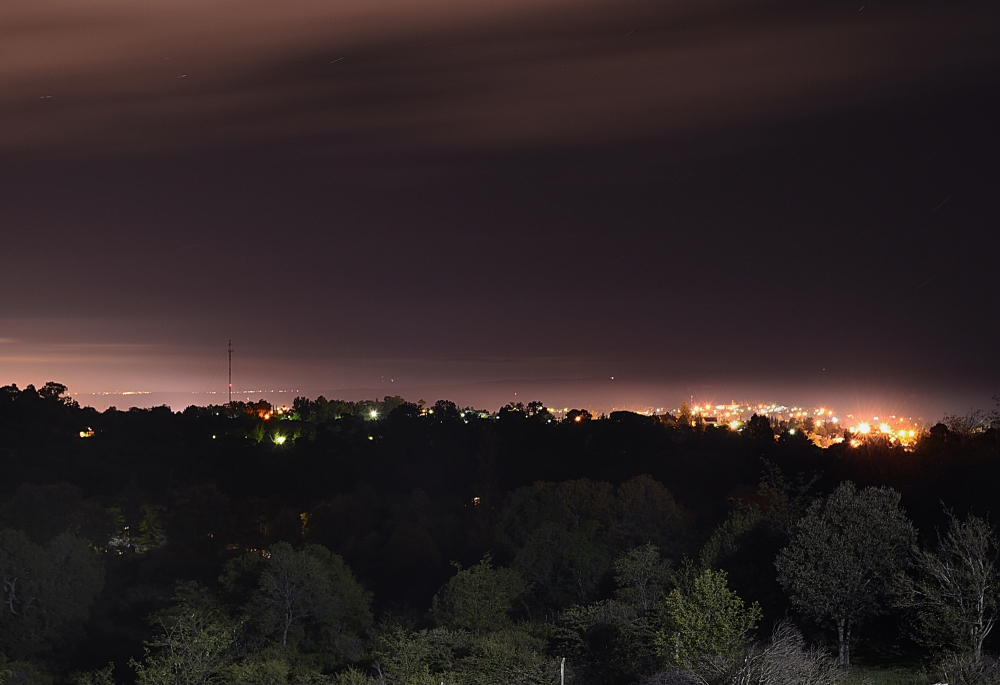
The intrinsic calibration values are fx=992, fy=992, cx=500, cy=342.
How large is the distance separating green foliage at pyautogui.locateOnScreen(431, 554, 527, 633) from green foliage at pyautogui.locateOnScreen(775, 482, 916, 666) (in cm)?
1028

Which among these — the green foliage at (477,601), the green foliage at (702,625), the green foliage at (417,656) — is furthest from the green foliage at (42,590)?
the green foliage at (702,625)

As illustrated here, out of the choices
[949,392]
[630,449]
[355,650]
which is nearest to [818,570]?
[355,650]

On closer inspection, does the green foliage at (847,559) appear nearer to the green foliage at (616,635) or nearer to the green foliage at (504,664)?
the green foliage at (616,635)

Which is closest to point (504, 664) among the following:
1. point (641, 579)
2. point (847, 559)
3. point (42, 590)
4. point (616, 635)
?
point (616, 635)

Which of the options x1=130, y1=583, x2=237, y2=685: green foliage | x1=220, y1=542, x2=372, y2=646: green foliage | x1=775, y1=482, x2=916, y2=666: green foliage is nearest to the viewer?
x1=775, y1=482, x2=916, y2=666: green foliage

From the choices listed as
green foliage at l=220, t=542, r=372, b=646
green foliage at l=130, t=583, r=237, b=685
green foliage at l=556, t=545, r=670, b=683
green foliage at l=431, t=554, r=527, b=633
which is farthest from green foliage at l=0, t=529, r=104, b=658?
green foliage at l=556, t=545, r=670, b=683

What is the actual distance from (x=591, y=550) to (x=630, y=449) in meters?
41.5

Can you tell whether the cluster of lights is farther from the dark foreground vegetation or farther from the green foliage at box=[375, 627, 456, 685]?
the green foliage at box=[375, 627, 456, 685]

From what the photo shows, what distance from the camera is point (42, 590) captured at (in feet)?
137

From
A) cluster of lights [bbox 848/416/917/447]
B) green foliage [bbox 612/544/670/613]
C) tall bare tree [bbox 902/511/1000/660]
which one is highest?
cluster of lights [bbox 848/416/917/447]

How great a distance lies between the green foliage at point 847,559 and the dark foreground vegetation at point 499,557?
0.25 ft

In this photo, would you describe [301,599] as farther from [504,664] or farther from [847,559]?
[847,559]

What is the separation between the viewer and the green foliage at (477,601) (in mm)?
32562

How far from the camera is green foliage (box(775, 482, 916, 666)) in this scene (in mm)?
24828
